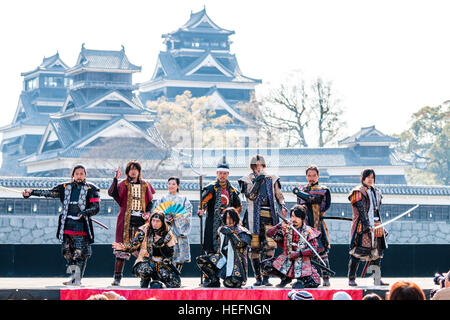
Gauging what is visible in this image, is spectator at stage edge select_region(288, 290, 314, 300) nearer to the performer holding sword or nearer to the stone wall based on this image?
the performer holding sword

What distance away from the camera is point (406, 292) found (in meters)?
5.36

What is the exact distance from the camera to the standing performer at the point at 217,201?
10352 mm

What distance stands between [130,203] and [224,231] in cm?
120

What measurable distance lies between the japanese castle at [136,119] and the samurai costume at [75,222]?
25244 millimetres

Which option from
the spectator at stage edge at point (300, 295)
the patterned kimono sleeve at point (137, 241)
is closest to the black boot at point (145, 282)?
the patterned kimono sleeve at point (137, 241)

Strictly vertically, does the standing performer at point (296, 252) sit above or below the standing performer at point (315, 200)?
below

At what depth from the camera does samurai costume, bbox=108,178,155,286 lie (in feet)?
33.6

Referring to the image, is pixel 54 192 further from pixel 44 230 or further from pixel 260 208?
pixel 44 230

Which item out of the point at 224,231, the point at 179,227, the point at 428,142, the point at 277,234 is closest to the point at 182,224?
the point at 179,227

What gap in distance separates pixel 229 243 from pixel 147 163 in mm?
31093

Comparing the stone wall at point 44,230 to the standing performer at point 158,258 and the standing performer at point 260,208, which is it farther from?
the standing performer at point 158,258

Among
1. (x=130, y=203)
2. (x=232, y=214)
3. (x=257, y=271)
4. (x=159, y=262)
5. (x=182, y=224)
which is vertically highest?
(x=130, y=203)

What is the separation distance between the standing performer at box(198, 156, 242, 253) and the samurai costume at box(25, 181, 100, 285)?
1238 mm

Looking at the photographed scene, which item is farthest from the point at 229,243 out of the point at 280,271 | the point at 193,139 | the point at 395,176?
the point at 395,176
